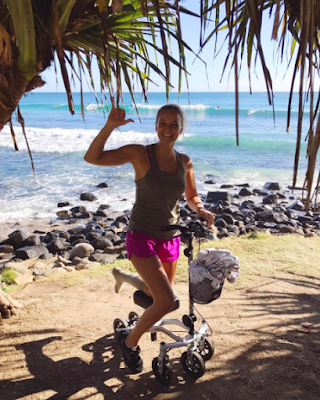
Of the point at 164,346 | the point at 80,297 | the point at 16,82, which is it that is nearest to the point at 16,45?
the point at 16,82

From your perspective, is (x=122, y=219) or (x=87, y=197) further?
(x=87, y=197)

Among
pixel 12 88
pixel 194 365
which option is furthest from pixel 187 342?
pixel 12 88

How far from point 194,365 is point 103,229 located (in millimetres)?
7638

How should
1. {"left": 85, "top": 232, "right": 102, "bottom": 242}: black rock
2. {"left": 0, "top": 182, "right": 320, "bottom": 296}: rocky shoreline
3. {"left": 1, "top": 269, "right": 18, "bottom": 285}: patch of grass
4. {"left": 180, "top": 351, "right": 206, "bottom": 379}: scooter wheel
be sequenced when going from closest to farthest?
{"left": 180, "top": 351, "right": 206, "bottom": 379}: scooter wheel → {"left": 1, "top": 269, "right": 18, "bottom": 285}: patch of grass → {"left": 0, "top": 182, "right": 320, "bottom": 296}: rocky shoreline → {"left": 85, "top": 232, "right": 102, "bottom": 242}: black rock

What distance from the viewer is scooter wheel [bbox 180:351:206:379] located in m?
2.89

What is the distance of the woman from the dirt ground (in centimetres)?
48

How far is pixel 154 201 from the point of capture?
9.18ft

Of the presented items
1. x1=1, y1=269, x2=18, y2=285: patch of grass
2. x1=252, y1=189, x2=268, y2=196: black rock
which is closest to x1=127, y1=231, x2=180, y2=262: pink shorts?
x1=1, y1=269, x2=18, y2=285: patch of grass

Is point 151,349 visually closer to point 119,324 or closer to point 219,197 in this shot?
point 119,324

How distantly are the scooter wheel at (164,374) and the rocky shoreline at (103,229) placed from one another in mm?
3473

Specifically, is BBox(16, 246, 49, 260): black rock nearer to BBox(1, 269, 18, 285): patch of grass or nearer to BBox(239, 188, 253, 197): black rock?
BBox(1, 269, 18, 285): patch of grass

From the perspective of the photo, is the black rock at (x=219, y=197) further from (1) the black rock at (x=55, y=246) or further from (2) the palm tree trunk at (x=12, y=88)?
(2) the palm tree trunk at (x=12, y=88)

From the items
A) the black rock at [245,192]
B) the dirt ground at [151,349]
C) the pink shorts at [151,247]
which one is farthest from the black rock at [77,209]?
the pink shorts at [151,247]

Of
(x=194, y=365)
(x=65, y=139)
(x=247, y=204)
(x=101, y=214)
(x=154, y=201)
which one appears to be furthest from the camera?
(x=65, y=139)
